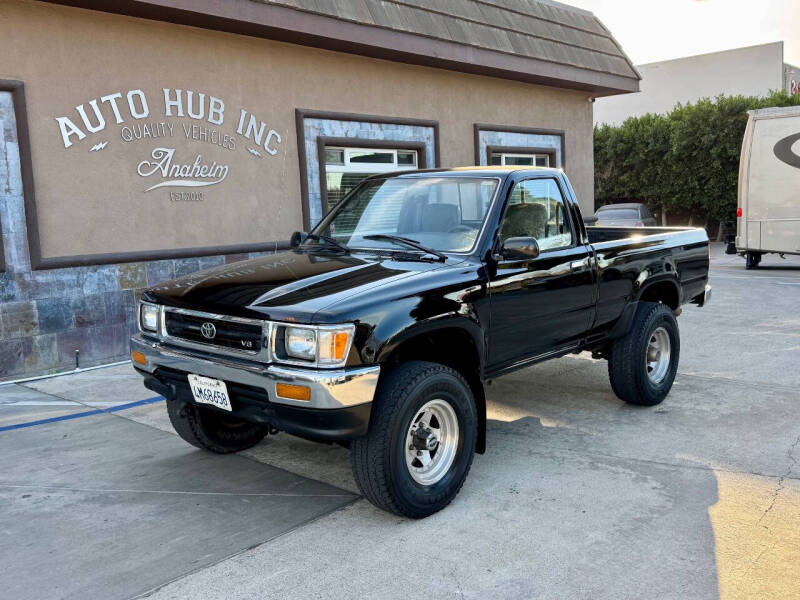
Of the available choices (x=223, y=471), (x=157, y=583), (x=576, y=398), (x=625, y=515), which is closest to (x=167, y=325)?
(x=223, y=471)

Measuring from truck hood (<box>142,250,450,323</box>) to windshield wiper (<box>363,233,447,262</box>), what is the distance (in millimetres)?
87

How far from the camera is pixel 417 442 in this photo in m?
4.09

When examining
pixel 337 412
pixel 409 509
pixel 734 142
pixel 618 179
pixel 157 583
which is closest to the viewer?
pixel 157 583

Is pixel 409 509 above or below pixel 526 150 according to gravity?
below

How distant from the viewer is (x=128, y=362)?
8469 millimetres

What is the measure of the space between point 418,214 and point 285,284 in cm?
132

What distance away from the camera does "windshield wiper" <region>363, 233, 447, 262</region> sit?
4523 mm

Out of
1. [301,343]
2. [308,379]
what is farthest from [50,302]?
[308,379]

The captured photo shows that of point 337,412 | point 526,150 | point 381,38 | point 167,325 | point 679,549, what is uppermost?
point 381,38

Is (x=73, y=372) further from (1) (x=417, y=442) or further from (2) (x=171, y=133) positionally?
(1) (x=417, y=442)

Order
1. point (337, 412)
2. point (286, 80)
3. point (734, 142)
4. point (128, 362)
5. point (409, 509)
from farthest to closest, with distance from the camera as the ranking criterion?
point (734, 142), point (286, 80), point (128, 362), point (409, 509), point (337, 412)

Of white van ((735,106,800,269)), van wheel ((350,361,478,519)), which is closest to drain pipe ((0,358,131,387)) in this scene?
van wheel ((350,361,478,519))

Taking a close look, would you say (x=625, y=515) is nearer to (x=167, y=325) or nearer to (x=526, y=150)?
(x=167, y=325)

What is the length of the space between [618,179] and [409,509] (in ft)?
85.9
